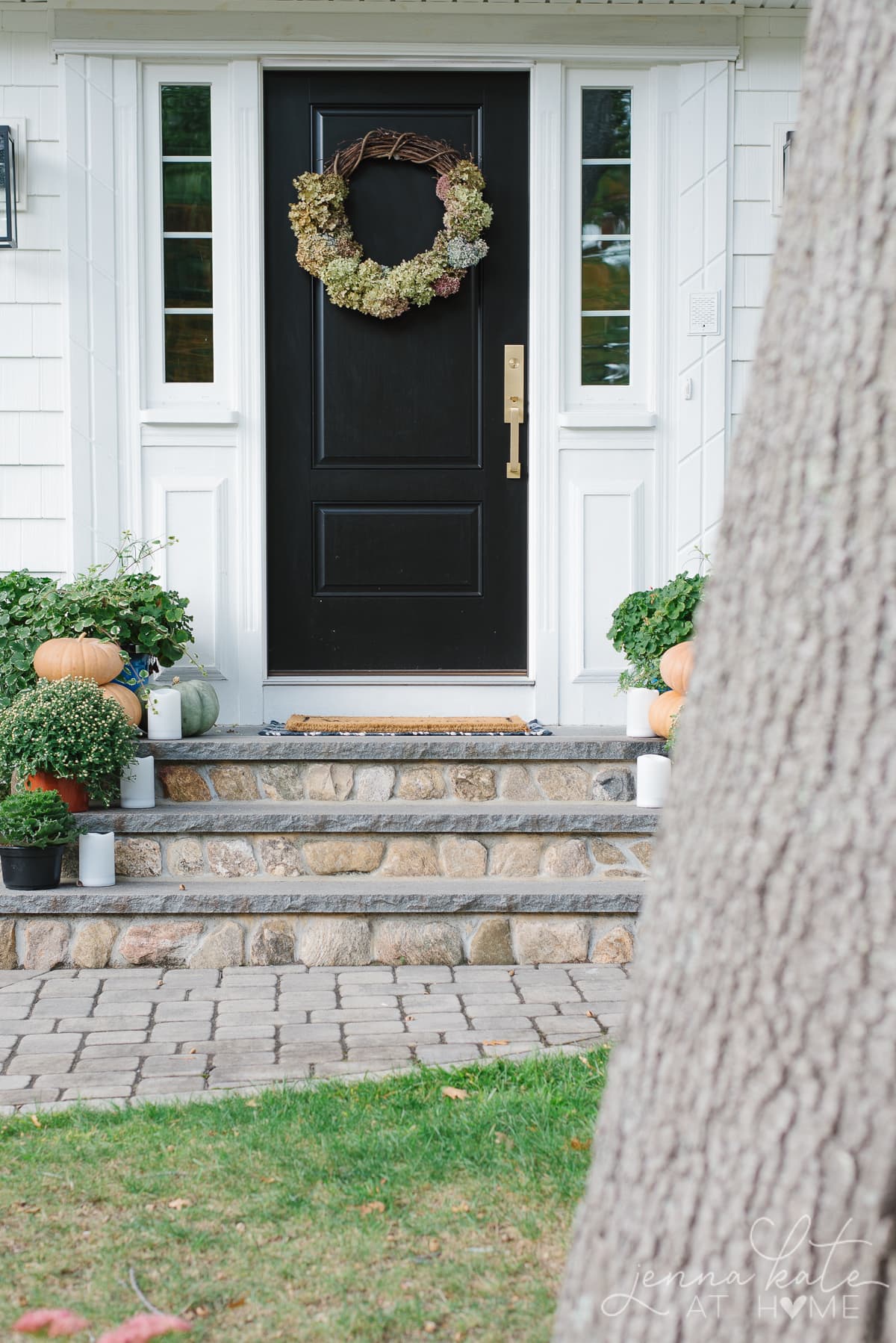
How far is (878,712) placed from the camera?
1.43 meters

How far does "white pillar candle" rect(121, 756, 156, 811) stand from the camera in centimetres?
456

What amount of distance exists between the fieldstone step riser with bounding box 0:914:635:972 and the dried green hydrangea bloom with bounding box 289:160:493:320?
244cm

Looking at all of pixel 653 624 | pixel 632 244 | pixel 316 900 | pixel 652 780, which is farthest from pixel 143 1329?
pixel 632 244

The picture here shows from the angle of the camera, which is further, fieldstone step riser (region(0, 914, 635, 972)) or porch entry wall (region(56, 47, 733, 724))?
porch entry wall (region(56, 47, 733, 724))

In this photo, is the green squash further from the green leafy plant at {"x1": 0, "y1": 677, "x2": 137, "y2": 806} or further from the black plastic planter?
the black plastic planter

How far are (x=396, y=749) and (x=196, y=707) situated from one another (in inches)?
30.4

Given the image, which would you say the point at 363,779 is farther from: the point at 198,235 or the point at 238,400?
the point at 198,235

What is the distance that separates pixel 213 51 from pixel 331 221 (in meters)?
0.77

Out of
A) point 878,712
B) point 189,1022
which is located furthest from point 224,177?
point 878,712

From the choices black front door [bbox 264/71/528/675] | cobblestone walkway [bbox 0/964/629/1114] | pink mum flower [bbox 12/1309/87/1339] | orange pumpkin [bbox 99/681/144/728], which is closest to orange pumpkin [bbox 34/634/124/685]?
orange pumpkin [bbox 99/681/144/728]

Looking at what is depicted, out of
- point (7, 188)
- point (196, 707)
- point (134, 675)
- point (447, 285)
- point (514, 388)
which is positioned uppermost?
point (7, 188)

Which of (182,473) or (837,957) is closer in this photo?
(837,957)

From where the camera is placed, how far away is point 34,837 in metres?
4.20

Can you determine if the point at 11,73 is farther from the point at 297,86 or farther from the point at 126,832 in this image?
the point at 126,832
